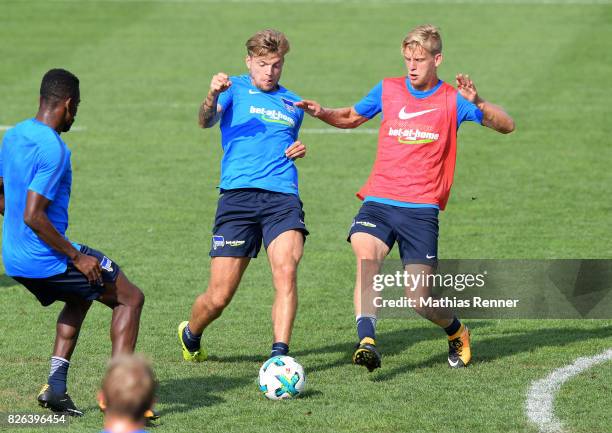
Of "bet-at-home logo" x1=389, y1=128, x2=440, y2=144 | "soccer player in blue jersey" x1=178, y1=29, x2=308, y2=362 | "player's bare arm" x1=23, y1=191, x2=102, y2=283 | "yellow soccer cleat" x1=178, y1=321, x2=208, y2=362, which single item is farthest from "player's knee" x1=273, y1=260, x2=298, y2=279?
"player's bare arm" x1=23, y1=191, x2=102, y2=283

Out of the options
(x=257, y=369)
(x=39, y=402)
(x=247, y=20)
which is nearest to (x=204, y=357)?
(x=257, y=369)

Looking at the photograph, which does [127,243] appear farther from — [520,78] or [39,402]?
[520,78]

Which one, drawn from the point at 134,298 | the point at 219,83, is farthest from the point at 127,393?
the point at 219,83

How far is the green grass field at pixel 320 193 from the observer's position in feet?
28.2

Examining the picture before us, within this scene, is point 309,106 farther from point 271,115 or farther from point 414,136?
point 414,136

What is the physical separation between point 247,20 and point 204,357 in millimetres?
18521

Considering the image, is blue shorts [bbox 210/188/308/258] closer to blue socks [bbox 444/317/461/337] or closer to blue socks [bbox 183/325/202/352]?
blue socks [bbox 183/325/202/352]

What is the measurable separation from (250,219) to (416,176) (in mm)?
1275

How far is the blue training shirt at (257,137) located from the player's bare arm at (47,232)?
1.87 m

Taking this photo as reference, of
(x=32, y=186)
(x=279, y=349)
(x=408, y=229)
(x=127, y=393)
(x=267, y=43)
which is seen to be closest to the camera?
(x=127, y=393)

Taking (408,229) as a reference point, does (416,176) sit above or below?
above

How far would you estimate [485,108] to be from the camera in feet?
30.2

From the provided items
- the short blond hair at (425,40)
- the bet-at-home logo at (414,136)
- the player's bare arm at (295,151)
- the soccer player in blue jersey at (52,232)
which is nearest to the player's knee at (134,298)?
the soccer player in blue jersey at (52,232)

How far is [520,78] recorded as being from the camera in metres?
22.3
